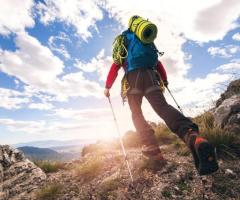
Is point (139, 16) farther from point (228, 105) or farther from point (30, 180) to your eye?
point (30, 180)

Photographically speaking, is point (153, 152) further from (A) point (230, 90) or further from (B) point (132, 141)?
(A) point (230, 90)

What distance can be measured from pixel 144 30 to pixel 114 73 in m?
1.42

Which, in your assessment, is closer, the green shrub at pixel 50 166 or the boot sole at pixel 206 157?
the boot sole at pixel 206 157

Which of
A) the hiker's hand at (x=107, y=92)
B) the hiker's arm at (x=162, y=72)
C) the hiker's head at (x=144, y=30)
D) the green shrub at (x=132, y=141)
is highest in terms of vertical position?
the hiker's head at (x=144, y=30)

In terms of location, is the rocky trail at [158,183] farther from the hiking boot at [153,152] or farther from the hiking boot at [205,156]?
the hiking boot at [205,156]

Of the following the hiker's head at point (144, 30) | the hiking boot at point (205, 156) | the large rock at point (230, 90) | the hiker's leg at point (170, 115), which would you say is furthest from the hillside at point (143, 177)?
the hiker's head at point (144, 30)

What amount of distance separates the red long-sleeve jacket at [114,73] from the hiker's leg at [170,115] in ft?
3.39

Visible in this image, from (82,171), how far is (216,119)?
424 centimetres

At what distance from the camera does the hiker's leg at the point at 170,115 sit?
15.1 feet

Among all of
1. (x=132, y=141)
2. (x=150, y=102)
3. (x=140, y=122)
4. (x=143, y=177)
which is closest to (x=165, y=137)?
(x=132, y=141)

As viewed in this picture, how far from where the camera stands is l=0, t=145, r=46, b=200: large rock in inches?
258

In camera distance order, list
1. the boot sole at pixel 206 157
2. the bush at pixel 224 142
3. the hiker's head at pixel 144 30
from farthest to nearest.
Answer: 1. the bush at pixel 224 142
2. the hiker's head at pixel 144 30
3. the boot sole at pixel 206 157

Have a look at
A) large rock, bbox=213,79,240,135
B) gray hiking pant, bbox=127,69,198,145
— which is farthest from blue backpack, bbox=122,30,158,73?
large rock, bbox=213,79,240,135

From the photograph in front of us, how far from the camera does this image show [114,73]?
630 cm
